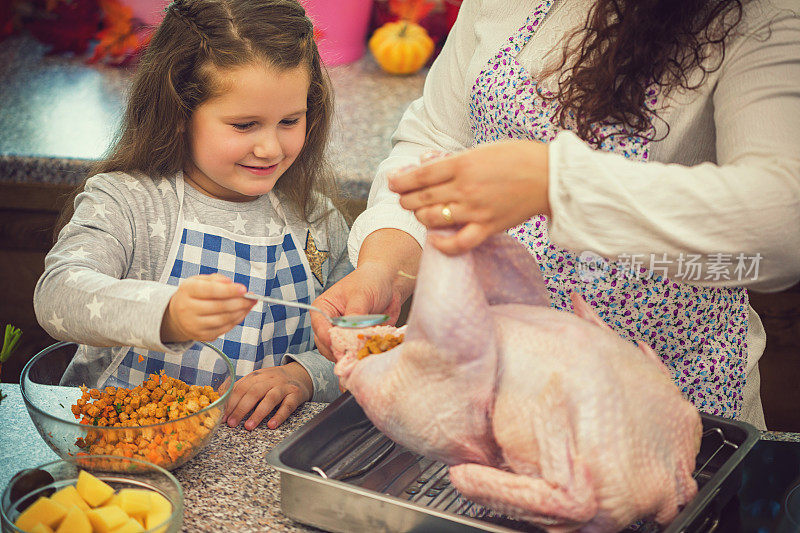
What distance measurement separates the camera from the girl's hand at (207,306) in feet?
3.27

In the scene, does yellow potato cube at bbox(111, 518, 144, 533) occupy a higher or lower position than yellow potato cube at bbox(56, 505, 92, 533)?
lower

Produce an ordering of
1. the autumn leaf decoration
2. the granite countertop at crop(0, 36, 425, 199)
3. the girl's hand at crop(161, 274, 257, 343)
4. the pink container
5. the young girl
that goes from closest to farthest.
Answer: the girl's hand at crop(161, 274, 257, 343) < the young girl < the granite countertop at crop(0, 36, 425, 199) < the pink container < the autumn leaf decoration

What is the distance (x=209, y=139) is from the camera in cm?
142

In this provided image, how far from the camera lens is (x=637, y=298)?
126cm

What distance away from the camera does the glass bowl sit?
101cm

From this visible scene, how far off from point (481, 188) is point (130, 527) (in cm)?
54

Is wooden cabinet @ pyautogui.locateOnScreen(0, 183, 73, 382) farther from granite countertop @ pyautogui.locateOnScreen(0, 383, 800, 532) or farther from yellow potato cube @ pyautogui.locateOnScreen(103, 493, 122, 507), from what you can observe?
yellow potato cube @ pyautogui.locateOnScreen(103, 493, 122, 507)

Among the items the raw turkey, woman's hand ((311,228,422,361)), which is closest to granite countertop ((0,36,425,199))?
woman's hand ((311,228,422,361))

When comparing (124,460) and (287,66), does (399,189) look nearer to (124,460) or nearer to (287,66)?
(124,460)

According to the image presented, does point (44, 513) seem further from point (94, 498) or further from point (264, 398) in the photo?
point (264, 398)

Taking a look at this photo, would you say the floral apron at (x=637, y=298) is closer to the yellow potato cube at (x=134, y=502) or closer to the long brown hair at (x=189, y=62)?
the long brown hair at (x=189, y=62)

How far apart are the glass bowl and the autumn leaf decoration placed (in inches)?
62.0

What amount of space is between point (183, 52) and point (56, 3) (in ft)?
4.88

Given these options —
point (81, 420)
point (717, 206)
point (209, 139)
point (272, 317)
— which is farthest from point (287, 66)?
point (717, 206)
